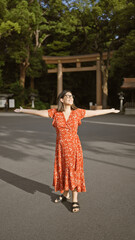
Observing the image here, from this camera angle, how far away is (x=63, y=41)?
125 feet

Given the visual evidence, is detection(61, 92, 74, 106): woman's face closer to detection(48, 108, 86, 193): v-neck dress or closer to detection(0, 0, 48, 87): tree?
detection(48, 108, 86, 193): v-neck dress

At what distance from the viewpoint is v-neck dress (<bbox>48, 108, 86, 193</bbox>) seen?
3.18m

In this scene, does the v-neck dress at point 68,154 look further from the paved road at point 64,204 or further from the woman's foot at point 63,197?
the paved road at point 64,204

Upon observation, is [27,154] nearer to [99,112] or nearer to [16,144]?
[16,144]

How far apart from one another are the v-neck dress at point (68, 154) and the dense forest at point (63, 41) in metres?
24.0

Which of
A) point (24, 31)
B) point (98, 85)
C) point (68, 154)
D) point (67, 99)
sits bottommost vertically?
point (68, 154)

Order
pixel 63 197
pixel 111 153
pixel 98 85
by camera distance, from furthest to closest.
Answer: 1. pixel 98 85
2. pixel 111 153
3. pixel 63 197

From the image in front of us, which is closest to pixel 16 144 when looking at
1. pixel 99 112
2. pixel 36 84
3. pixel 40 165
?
pixel 40 165

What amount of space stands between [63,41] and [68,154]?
36.9 m

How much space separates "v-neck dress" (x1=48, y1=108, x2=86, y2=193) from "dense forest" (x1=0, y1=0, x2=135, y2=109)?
2404 cm

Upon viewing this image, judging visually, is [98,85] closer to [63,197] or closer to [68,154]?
[63,197]

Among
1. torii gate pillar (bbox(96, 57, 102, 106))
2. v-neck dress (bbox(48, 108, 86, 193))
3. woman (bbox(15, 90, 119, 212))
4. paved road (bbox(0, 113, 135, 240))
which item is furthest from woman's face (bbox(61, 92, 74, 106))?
torii gate pillar (bbox(96, 57, 102, 106))

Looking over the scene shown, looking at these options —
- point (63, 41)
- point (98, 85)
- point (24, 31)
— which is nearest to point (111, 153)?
point (98, 85)

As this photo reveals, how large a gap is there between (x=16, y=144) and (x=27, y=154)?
174 cm
